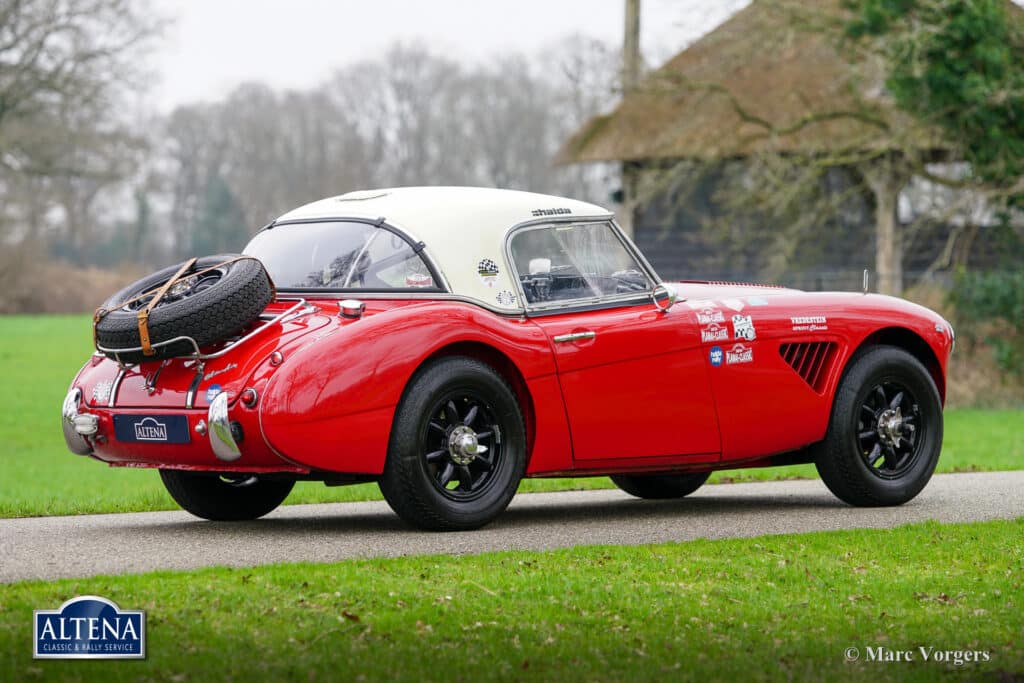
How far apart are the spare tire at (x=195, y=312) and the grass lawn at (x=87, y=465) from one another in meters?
2.48

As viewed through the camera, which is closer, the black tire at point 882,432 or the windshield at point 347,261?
the windshield at point 347,261

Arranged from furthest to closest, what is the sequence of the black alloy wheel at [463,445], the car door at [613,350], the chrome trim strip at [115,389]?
the car door at [613,350], the chrome trim strip at [115,389], the black alloy wheel at [463,445]

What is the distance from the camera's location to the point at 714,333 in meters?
8.78

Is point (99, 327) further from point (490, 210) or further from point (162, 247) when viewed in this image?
point (162, 247)

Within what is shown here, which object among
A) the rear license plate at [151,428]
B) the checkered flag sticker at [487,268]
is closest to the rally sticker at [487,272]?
the checkered flag sticker at [487,268]

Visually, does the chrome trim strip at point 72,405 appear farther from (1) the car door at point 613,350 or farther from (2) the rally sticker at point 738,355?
(2) the rally sticker at point 738,355

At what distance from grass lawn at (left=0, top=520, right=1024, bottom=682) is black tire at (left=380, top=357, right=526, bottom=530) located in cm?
76

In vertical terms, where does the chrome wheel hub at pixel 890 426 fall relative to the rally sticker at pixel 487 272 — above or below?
below

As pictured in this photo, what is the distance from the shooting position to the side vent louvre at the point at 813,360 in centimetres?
916

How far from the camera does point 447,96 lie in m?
85.7

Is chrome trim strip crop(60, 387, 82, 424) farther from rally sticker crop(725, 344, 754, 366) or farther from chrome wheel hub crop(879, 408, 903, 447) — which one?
chrome wheel hub crop(879, 408, 903, 447)

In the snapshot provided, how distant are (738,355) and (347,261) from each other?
2.30 m

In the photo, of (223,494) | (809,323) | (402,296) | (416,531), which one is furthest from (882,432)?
(223,494)

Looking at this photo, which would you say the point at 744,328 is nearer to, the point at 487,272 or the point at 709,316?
the point at 709,316
